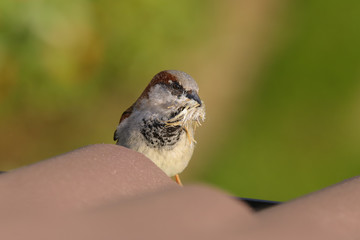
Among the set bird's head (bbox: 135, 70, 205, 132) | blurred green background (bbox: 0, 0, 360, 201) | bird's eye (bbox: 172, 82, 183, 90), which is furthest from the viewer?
blurred green background (bbox: 0, 0, 360, 201)

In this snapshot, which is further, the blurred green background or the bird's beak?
the blurred green background

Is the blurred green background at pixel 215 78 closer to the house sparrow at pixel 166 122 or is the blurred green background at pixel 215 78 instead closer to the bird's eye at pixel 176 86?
the house sparrow at pixel 166 122

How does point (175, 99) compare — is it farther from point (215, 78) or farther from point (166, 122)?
point (215, 78)

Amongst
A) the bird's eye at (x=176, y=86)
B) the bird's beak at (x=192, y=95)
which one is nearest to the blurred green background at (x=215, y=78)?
the bird's eye at (x=176, y=86)

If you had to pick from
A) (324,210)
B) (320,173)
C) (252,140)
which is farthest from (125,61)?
(324,210)

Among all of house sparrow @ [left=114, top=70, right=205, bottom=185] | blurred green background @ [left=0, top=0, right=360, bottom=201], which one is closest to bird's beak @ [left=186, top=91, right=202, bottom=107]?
house sparrow @ [left=114, top=70, right=205, bottom=185]

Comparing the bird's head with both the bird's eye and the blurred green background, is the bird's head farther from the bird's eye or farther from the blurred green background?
the blurred green background
